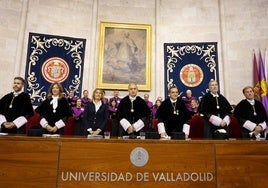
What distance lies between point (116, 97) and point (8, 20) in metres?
4.79

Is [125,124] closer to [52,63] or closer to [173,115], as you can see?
[173,115]

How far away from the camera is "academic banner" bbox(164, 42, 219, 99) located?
8.81m

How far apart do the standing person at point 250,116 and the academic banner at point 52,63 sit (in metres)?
5.52

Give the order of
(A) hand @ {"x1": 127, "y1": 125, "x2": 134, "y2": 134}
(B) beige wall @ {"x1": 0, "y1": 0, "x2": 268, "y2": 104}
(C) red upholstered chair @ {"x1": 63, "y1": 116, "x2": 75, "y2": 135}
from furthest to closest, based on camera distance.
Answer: (B) beige wall @ {"x1": 0, "y1": 0, "x2": 268, "y2": 104}, (C) red upholstered chair @ {"x1": 63, "y1": 116, "x2": 75, "y2": 135}, (A) hand @ {"x1": 127, "y1": 125, "x2": 134, "y2": 134}

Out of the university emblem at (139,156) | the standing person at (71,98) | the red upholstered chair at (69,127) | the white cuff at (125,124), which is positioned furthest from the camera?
the standing person at (71,98)

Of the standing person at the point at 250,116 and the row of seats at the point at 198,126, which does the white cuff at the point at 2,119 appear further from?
the standing person at the point at 250,116

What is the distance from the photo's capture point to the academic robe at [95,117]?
15.5 ft

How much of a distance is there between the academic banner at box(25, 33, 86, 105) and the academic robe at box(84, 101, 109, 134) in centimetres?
398

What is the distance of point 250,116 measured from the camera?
4941 mm

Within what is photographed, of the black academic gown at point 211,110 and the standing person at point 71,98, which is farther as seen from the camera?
the standing person at point 71,98

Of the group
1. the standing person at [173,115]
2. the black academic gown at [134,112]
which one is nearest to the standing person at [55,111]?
the black academic gown at [134,112]

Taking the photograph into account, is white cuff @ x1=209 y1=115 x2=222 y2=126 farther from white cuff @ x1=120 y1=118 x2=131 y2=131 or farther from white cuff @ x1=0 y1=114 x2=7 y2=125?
white cuff @ x1=0 y1=114 x2=7 y2=125

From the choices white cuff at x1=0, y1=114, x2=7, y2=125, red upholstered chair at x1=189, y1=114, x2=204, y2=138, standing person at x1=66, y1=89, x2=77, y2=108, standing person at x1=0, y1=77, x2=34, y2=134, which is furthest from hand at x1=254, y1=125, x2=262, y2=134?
standing person at x1=66, y1=89, x2=77, y2=108

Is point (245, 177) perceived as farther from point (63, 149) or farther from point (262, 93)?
point (262, 93)
